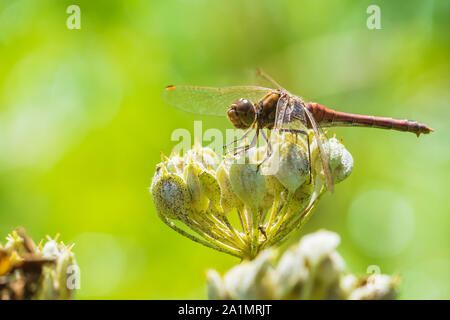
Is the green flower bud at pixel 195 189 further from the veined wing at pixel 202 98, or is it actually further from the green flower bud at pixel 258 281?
the veined wing at pixel 202 98

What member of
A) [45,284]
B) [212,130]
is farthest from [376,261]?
[45,284]

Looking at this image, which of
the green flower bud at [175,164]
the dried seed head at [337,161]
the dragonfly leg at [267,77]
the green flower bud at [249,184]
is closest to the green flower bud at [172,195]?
the green flower bud at [175,164]

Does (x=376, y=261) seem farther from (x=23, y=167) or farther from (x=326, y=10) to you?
(x=23, y=167)

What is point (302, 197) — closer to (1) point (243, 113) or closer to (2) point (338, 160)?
(2) point (338, 160)

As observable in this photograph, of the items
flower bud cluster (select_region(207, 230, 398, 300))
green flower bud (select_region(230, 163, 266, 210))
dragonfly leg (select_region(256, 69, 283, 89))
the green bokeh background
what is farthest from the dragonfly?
flower bud cluster (select_region(207, 230, 398, 300))

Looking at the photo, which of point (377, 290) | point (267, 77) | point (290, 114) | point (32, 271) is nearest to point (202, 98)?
point (267, 77)

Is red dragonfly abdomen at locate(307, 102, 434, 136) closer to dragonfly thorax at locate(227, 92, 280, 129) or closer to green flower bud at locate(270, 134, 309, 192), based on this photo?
dragonfly thorax at locate(227, 92, 280, 129)
